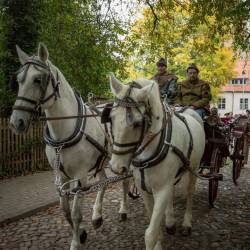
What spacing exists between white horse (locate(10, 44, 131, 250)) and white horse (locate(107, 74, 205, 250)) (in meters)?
0.97

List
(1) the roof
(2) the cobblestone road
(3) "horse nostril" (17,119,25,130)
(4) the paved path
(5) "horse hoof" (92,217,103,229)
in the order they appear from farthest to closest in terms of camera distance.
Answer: (1) the roof < (4) the paved path < (5) "horse hoof" (92,217,103,229) < (2) the cobblestone road < (3) "horse nostril" (17,119,25,130)

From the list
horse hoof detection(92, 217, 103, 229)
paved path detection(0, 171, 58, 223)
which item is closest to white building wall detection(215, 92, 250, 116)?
paved path detection(0, 171, 58, 223)

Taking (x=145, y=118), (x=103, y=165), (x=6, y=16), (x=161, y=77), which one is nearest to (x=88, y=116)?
(x=103, y=165)

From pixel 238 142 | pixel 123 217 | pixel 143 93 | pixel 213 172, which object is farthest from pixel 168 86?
pixel 238 142

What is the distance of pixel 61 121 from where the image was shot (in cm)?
478

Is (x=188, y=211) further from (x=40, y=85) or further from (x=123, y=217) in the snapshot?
(x=40, y=85)

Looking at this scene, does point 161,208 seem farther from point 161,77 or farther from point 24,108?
point 161,77

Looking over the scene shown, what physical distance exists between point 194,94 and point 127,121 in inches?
137

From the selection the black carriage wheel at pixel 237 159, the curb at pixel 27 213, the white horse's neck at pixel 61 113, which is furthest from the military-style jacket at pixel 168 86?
the black carriage wheel at pixel 237 159

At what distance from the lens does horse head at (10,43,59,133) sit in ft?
14.0

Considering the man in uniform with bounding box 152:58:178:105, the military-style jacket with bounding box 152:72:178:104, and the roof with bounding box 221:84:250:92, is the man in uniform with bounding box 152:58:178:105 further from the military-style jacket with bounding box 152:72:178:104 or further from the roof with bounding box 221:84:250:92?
the roof with bounding box 221:84:250:92

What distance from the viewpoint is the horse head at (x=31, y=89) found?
14.0 feet

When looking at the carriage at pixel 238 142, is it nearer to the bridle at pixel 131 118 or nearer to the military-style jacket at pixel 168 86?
the military-style jacket at pixel 168 86

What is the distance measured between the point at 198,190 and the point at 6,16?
6935 mm
